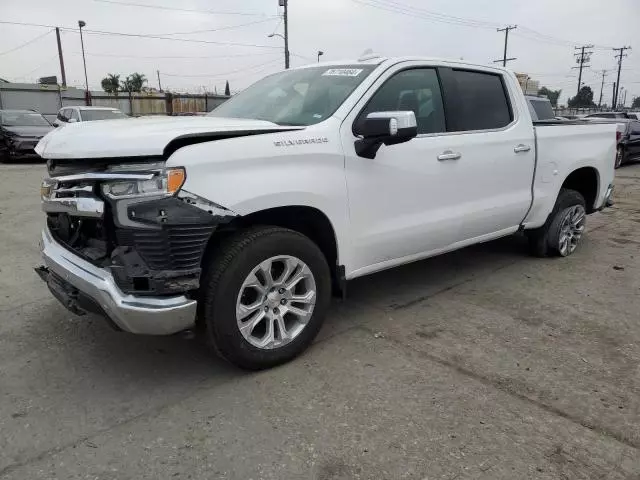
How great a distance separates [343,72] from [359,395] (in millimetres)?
2268

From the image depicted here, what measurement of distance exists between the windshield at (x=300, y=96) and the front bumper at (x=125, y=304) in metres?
1.49

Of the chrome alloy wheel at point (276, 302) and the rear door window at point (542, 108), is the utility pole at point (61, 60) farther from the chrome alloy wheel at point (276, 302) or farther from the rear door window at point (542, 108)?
the chrome alloy wheel at point (276, 302)

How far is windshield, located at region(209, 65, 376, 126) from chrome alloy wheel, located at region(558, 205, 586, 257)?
120 inches

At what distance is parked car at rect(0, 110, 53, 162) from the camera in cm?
1559

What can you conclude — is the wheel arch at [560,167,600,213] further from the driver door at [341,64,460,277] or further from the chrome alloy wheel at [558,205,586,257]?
the driver door at [341,64,460,277]

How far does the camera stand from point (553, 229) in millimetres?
5695

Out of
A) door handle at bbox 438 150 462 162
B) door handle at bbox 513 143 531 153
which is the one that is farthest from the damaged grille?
door handle at bbox 513 143 531 153

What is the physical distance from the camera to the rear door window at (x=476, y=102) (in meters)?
4.38

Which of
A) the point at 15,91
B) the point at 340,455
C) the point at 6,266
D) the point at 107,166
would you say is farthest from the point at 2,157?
the point at 15,91

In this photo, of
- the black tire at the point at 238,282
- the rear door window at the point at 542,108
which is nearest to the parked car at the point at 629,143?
the rear door window at the point at 542,108

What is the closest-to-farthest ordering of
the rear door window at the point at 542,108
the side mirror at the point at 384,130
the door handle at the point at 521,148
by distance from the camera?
1. the side mirror at the point at 384,130
2. the door handle at the point at 521,148
3. the rear door window at the point at 542,108

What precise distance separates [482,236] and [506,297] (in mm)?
552

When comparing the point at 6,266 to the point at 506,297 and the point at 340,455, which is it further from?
the point at 506,297

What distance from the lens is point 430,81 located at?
13.9 feet
